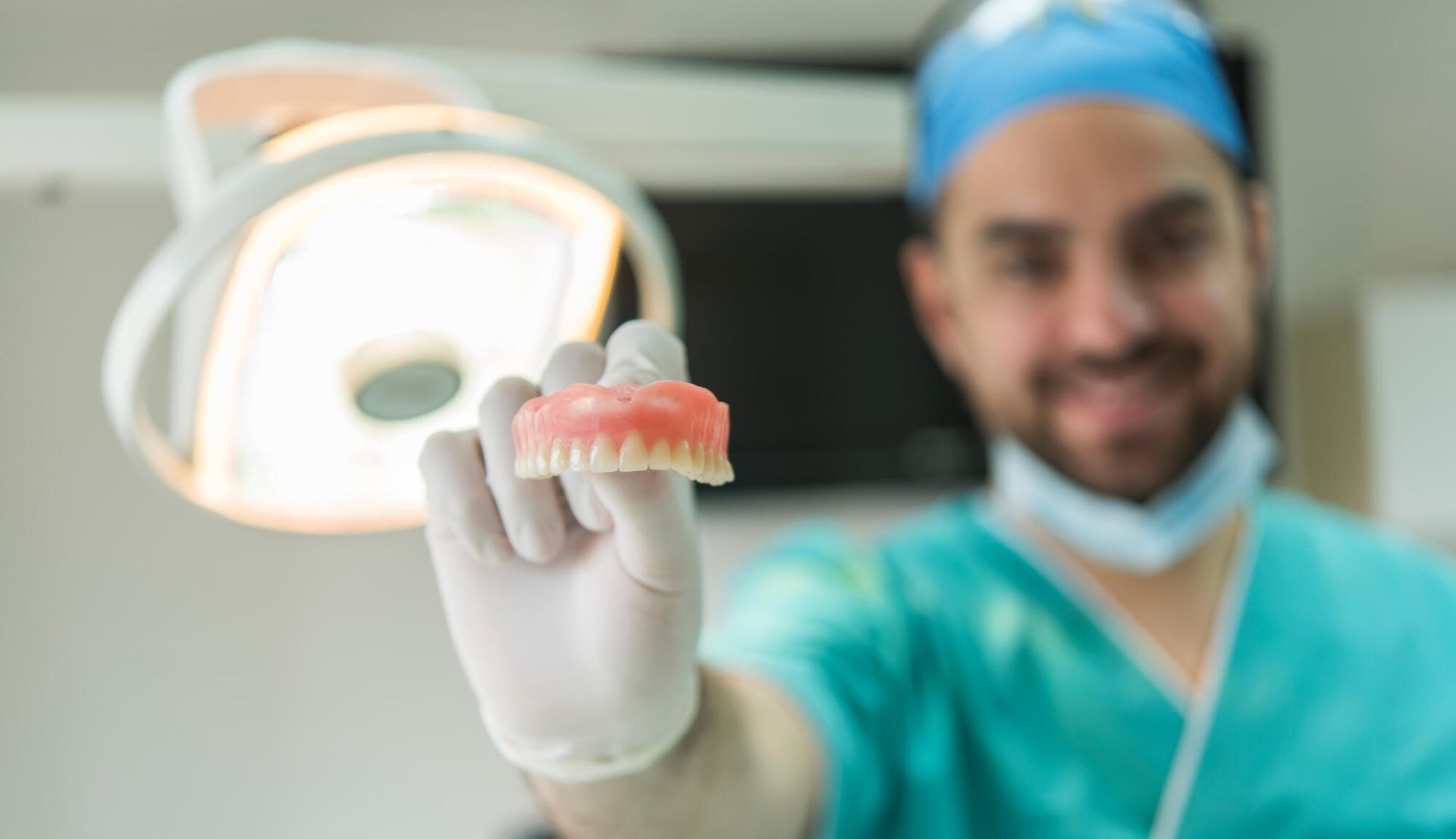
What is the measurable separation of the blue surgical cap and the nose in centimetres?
14

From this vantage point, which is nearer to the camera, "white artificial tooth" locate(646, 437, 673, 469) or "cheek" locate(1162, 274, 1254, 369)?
"white artificial tooth" locate(646, 437, 673, 469)

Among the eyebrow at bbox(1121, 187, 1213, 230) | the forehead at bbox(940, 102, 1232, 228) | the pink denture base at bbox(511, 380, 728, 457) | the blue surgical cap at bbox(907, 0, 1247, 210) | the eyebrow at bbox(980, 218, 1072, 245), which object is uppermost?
the pink denture base at bbox(511, 380, 728, 457)

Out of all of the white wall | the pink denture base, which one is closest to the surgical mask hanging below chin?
the pink denture base

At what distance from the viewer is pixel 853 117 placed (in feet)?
1.62

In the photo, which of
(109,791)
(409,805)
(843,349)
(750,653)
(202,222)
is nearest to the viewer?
(202,222)

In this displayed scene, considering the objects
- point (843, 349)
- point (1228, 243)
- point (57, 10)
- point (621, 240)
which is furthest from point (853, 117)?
point (843, 349)

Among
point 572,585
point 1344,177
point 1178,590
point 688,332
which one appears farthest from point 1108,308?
point 1344,177

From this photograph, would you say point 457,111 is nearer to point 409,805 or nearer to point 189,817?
point 189,817

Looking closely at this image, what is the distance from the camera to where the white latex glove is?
0.73 ft

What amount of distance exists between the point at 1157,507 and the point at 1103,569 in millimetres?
77

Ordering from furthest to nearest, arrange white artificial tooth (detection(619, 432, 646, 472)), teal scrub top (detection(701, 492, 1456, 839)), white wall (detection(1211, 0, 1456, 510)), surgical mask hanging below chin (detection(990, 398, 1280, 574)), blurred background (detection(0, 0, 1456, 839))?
white wall (detection(1211, 0, 1456, 510)) < surgical mask hanging below chin (detection(990, 398, 1280, 574)) < teal scrub top (detection(701, 492, 1456, 839)) < blurred background (detection(0, 0, 1456, 839)) < white artificial tooth (detection(619, 432, 646, 472))

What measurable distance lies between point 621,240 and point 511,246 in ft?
0.11

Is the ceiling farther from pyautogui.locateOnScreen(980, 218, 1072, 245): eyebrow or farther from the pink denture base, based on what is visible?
pyautogui.locateOnScreen(980, 218, 1072, 245): eyebrow

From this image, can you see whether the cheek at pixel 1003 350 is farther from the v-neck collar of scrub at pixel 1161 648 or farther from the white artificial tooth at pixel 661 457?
the white artificial tooth at pixel 661 457
